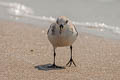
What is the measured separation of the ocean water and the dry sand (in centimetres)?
99

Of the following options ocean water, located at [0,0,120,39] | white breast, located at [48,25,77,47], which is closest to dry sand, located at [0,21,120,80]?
white breast, located at [48,25,77,47]

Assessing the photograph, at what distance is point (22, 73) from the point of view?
616 centimetres

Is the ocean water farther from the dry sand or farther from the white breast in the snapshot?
the white breast

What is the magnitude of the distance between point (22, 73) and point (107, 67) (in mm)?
1650

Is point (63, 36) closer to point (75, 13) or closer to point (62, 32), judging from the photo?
point (62, 32)

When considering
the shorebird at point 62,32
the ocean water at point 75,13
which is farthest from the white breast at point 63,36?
the ocean water at point 75,13

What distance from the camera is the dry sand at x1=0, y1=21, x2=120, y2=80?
20.2 feet

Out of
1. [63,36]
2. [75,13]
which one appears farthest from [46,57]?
[75,13]

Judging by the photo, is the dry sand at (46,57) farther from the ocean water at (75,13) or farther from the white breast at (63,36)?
the ocean water at (75,13)

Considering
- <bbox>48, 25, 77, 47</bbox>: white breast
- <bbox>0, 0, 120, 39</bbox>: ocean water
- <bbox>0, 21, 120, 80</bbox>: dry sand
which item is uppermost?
<bbox>0, 0, 120, 39</bbox>: ocean water

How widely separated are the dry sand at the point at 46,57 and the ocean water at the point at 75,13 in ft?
3.25

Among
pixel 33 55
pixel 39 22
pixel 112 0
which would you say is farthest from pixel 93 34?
pixel 112 0

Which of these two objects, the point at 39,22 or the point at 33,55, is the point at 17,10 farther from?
the point at 33,55

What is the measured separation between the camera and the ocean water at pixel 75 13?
35.2ft
